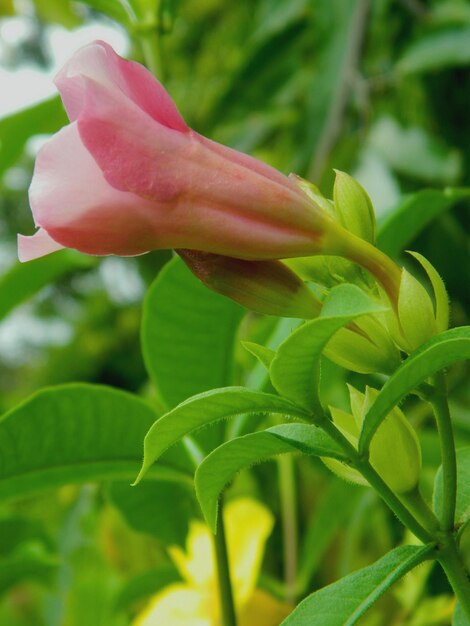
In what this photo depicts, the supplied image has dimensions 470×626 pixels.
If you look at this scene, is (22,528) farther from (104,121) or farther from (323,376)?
(104,121)

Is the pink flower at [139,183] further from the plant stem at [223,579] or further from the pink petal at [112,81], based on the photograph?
the plant stem at [223,579]

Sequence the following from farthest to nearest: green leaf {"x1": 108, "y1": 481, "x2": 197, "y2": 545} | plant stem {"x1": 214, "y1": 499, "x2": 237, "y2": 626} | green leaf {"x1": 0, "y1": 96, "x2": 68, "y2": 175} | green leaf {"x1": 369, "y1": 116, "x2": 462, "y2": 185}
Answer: green leaf {"x1": 369, "y1": 116, "x2": 462, "y2": 185} < green leaf {"x1": 0, "y1": 96, "x2": 68, "y2": 175} < green leaf {"x1": 108, "y1": 481, "x2": 197, "y2": 545} < plant stem {"x1": 214, "y1": 499, "x2": 237, "y2": 626}

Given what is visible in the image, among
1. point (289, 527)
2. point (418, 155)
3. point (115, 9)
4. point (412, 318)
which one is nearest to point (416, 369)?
point (412, 318)

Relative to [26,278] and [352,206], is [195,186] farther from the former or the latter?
[26,278]

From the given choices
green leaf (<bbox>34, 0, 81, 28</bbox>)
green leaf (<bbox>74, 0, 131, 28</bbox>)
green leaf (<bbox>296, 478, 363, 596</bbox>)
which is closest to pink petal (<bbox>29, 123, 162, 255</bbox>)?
green leaf (<bbox>74, 0, 131, 28</bbox>)

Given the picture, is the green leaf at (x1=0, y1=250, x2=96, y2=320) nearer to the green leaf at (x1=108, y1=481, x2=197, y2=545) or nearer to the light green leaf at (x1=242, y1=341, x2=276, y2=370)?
the green leaf at (x1=108, y1=481, x2=197, y2=545)

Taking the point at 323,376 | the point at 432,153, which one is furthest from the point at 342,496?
the point at 432,153
